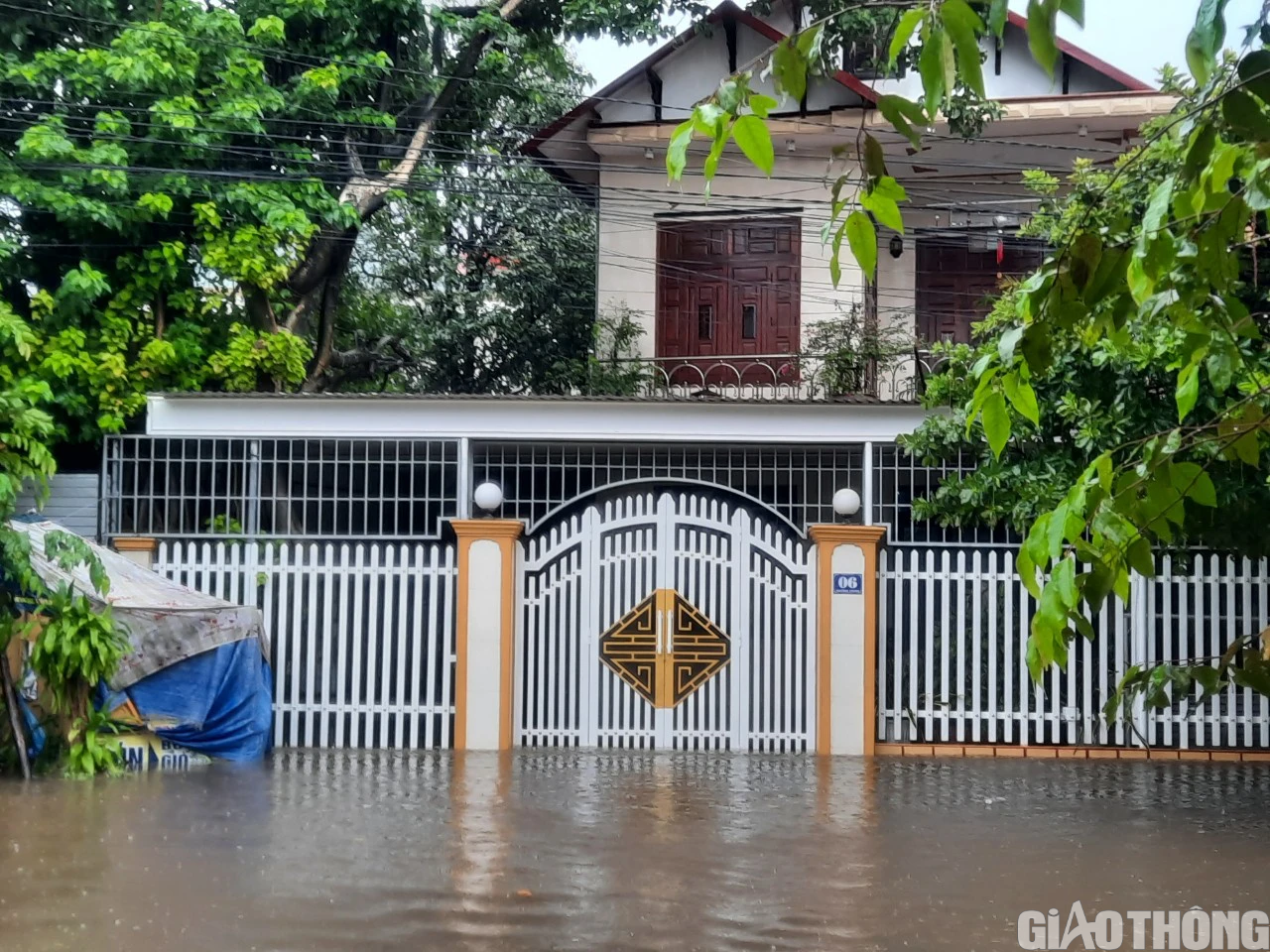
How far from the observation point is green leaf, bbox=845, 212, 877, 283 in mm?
2016

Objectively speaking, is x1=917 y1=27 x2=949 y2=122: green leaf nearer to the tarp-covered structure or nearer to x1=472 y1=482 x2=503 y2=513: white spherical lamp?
the tarp-covered structure

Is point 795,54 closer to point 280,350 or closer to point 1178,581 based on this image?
point 1178,581

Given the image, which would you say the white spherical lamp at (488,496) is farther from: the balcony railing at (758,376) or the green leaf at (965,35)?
the green leaf at (965,35)

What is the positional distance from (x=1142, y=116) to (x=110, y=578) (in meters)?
11.5

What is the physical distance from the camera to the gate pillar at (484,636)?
37.1ft

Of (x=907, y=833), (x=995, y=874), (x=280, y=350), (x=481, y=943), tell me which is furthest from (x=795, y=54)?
(x=280, y=350)

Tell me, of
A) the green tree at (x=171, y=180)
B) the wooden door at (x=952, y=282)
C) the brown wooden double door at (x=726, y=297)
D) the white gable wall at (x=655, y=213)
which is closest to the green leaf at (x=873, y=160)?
the green tree at (x=171, y=180)

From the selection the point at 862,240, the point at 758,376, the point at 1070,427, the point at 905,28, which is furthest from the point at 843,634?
the point at 905,28

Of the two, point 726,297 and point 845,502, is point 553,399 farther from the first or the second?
point 726,297

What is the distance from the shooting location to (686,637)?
1138 centimetres

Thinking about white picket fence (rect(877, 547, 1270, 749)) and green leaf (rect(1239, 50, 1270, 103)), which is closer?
green leaf (rect(1239, 50, 1270, 103))

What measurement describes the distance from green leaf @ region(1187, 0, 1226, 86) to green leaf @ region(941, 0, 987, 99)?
10.8 inches

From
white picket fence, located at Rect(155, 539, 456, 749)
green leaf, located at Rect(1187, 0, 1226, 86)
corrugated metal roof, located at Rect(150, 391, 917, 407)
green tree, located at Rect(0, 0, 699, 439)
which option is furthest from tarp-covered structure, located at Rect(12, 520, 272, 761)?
green leaf, located at Rect(1187, 0, 1226, 86)

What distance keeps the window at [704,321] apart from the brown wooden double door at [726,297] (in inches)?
0.4
